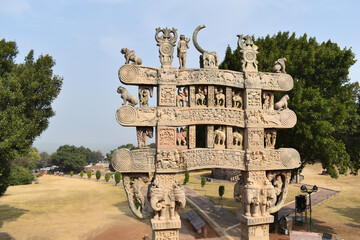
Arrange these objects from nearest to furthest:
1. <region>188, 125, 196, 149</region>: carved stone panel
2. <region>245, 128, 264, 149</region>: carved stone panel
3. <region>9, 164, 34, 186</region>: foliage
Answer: <region>188, 125, 196, 149</region>: carved stone panel, <region>245, 128, 264, 149</region>: carved stone panel, <region>9, 164, 34, 186</region>: foliage

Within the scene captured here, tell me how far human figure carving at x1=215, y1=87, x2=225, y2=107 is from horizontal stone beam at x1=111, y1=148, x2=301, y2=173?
172 centimetres

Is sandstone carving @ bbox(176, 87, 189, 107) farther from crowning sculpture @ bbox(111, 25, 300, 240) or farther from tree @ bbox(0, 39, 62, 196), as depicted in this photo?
tree @ bbox(0, 39, 62, 196)

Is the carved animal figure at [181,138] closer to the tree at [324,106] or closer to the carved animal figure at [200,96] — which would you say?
the carved animal figure at [200,96]

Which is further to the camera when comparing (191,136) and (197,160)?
(191,136)

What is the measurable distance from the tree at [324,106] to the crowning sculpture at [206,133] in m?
4.81

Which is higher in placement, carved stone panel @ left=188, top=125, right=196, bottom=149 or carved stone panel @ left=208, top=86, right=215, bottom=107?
carved stone panel @ left=208, top=86, right=215, bottom=107

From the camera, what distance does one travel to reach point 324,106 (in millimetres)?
13289

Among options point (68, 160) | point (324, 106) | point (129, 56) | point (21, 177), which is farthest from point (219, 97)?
point (68, 160)

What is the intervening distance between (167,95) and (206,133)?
1948 millimetres

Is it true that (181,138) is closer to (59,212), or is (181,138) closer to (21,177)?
(59,212)

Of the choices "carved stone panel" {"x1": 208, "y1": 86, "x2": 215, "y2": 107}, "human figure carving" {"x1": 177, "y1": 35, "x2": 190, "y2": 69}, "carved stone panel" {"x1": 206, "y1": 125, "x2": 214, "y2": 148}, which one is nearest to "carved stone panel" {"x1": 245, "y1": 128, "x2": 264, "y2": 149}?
"carved stone panel" {"x1": 206, "y1": 125, "x2": 214, "y2": 148}

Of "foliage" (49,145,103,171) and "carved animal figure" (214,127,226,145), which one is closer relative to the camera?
"carved animal figure" (214,127,226,145)

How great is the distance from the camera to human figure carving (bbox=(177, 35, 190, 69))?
885 centimetres

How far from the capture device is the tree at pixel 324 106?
13.2 metres
